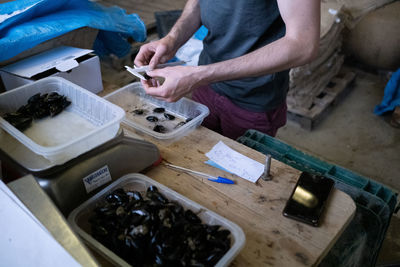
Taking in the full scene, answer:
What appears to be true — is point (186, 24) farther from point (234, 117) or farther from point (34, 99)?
point (34, 99)

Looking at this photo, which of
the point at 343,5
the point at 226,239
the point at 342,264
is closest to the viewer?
the point at 226,239

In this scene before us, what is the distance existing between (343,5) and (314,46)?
1.88 metres

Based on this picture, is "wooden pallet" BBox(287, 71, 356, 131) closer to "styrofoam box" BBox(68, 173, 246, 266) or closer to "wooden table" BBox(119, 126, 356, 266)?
"wooden table" BBox(119, 126, 356, 266)

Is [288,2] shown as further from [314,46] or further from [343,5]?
[343,5]

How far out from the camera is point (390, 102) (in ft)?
9.55

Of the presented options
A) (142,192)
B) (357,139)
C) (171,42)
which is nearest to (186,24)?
(171,42)

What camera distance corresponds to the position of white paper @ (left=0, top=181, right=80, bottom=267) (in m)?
0.68

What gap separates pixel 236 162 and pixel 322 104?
1948 mm

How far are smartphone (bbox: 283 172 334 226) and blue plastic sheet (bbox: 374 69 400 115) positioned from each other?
7.06 feet

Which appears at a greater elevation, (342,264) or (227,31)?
(227,31)

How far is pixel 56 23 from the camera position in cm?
154

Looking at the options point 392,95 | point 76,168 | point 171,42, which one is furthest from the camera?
point 392,95

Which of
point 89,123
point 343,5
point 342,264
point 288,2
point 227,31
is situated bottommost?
point 342,264

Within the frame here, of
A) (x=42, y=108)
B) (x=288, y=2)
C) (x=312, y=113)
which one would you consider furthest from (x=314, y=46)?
(x=312, y=113)
